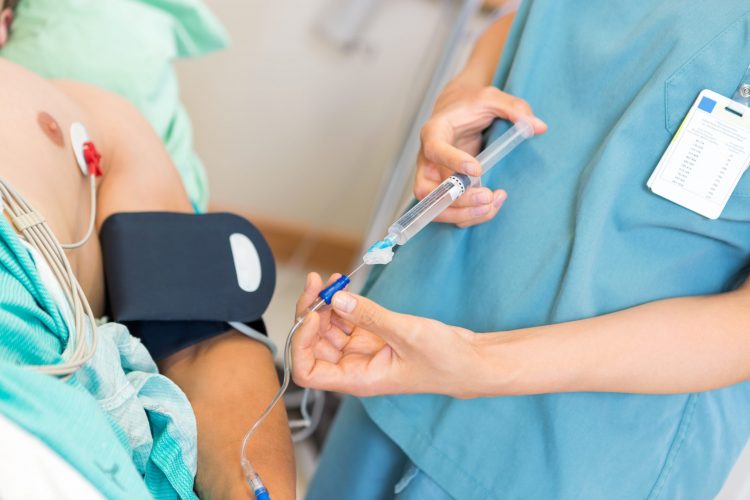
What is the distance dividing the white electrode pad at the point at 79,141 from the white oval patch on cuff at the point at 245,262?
24cm

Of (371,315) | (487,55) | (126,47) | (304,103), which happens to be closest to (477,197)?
(371,315)

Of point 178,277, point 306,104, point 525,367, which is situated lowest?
point 306,104

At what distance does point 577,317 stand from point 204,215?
0.54m

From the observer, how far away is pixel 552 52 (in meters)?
1.04

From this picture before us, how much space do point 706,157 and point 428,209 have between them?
0.33 meters

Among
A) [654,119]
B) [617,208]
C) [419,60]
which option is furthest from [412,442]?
[419,60]

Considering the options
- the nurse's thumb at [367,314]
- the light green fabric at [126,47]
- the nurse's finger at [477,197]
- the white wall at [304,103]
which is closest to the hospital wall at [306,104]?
the white wall at [304,103]

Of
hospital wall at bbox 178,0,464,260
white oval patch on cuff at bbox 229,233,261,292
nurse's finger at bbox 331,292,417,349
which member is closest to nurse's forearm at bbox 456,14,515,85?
white oval patch on cuff at bbox 229,233,261,292

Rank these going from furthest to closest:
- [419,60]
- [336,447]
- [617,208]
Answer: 1. [419,60]
2. [336,447]
3. [617,208]

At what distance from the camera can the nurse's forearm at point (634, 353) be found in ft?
2.71

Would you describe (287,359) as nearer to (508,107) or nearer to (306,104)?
(508,107)

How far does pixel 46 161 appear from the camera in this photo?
1012 millimetres

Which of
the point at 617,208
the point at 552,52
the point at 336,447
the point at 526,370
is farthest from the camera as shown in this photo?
the point at 336,447

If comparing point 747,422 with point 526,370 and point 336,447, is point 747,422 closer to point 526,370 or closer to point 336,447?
point 526,370
